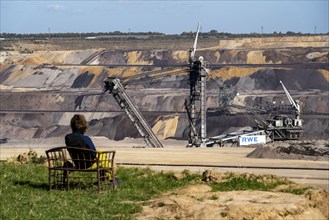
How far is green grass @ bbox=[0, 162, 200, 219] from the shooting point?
1102 centimetres

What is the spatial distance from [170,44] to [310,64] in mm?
63536

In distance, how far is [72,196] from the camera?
12453mm

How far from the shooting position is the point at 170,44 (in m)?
172

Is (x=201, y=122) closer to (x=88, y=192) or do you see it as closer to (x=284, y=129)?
(x=284, y=129)

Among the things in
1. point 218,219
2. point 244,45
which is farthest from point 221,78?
point 218,219

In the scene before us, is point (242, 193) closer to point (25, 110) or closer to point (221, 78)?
point (25, 110)

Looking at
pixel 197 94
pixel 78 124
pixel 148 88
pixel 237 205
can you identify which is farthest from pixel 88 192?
pixel 148 88

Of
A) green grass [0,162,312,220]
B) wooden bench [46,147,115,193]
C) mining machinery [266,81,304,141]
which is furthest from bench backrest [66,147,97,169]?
mining machinery [266,81,304,141]

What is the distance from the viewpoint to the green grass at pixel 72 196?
36.1ft

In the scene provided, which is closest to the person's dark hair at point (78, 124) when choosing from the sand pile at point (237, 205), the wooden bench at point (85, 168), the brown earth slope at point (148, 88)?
the wooden bench at point (85, 168)

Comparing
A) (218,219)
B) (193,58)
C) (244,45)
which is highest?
(244,45)

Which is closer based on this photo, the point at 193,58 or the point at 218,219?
the point at 218,219

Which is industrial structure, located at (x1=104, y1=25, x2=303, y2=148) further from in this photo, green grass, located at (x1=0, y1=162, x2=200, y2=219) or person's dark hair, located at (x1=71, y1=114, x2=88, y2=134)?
person's dark hair, located at (x1=71, y1=114, x2=88, y2=134)

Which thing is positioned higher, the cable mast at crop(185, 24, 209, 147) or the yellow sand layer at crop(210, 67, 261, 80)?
the yellow sand layer at crop(210, 67, 261, 80)
